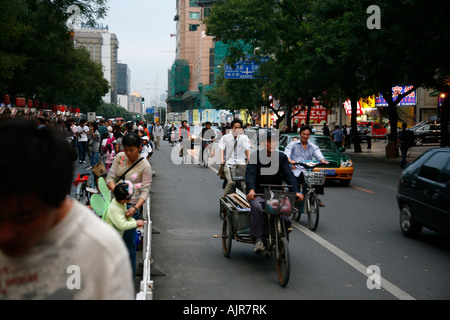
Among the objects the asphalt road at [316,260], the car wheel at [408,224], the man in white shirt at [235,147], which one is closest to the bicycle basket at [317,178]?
the asphalt road at [316,260]

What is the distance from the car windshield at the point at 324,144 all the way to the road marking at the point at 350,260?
7868 millimetres

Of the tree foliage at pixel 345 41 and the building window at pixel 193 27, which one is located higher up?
the building window at pixel 193 27

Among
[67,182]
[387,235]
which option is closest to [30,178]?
[67,182]

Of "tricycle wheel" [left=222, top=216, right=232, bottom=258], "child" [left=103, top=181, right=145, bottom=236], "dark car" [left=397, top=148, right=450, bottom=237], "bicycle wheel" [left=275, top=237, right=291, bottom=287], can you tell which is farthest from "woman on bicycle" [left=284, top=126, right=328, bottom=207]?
"child" [left=103, top=181, right=145, bottom=236]

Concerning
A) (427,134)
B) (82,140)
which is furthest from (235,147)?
(427,134)

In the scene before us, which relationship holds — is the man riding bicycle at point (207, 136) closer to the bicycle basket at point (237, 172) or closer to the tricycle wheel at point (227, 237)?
the bicycle basket at point (237, 172)

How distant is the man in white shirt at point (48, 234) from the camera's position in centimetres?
167

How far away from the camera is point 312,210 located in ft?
33.2

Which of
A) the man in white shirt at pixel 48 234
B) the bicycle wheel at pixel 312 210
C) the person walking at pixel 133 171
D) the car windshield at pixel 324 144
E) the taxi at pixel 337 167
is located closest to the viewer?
the man in white shirt at pixel 48 234

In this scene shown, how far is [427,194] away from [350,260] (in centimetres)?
174

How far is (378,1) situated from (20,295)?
20205 millimetres

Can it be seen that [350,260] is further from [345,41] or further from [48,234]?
[345,41]

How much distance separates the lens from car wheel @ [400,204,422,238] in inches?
352

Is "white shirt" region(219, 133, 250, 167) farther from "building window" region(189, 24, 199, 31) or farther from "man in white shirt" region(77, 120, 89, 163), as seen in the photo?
"building window" region(189, 24, 199, 31)
